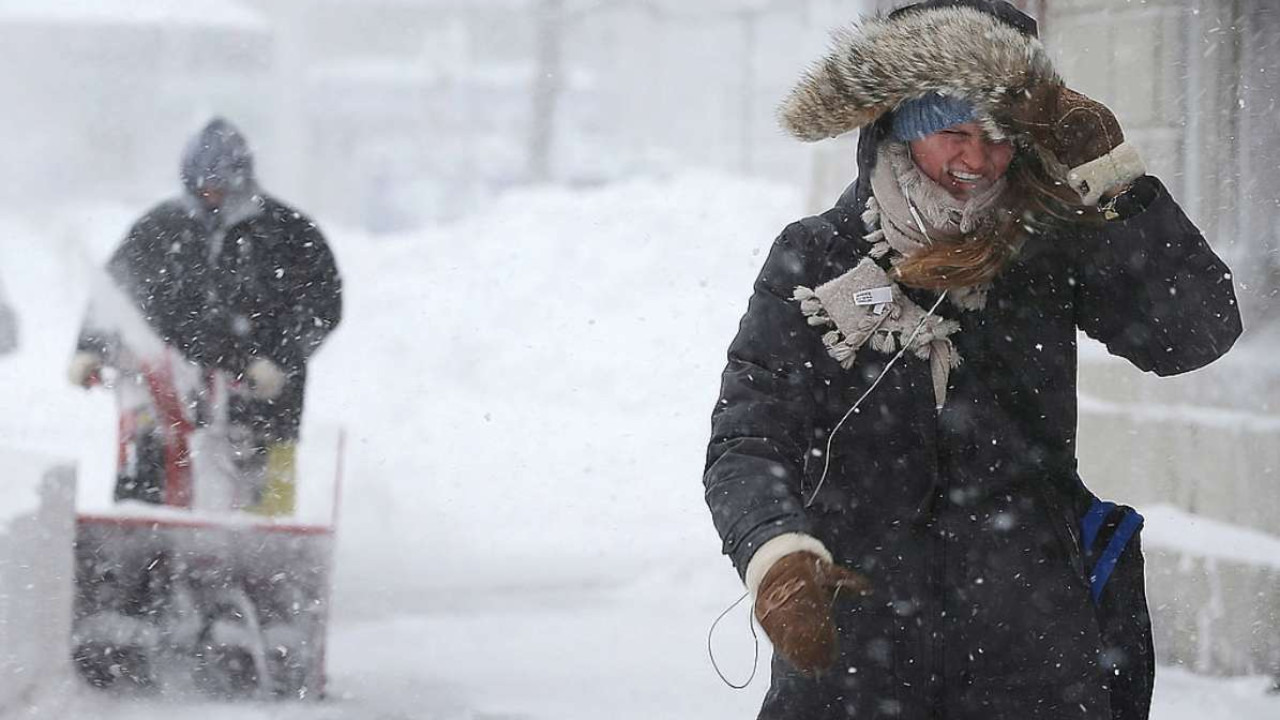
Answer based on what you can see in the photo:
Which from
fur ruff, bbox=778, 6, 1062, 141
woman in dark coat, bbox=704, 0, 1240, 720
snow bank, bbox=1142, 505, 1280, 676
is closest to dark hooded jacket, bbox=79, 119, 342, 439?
snow bank, bbox=1142, 505, 1280, 676

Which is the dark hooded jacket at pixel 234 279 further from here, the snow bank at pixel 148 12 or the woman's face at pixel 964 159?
the snow bank at pixel 148 12

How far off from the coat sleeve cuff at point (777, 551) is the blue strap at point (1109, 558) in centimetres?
45

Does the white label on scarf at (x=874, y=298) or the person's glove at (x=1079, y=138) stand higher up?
the person's glove at (x=1079, y=138)

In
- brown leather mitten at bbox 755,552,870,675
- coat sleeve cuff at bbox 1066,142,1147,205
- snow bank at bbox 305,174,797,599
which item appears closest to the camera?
brown leather mitten at bbox 755,552,870,675

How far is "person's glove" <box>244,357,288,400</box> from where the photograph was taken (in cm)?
598

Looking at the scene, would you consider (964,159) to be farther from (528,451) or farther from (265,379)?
(528,451)

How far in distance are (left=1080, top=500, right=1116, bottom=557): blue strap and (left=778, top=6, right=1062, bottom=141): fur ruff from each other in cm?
55

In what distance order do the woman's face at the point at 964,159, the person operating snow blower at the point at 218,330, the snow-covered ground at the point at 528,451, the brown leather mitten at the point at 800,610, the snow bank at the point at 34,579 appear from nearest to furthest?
the brown leather mitten at the point at 800,610
the woman's face at the point at 964,159
the snow bank at the point at 34,579
the snow-covered ground at the point at 528,451
the person operating snow blower at the point at 218,330

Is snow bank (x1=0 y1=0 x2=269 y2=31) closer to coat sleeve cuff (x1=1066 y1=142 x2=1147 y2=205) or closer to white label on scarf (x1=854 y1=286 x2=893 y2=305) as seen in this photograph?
white label on scarf (x1=854 y1=286 x2=893 y2=305)

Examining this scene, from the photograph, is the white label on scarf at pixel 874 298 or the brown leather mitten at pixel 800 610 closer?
the brown leather mitten at pixel 800 610

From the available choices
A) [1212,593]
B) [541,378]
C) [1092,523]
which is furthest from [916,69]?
[541,378]

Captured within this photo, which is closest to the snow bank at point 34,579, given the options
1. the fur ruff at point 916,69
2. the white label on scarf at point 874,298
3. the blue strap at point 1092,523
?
the fur ruff at point 916,69

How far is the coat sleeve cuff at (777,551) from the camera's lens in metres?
2.18

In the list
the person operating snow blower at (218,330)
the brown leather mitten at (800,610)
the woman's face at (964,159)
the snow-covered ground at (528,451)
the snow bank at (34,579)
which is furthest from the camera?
the person operating snow blower at (218,330)
